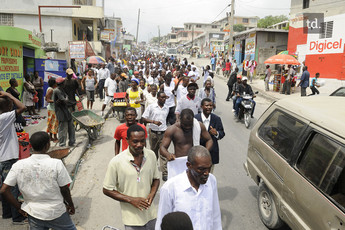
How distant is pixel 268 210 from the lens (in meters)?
4.20

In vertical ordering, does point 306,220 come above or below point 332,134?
below

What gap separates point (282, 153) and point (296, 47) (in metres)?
20.4

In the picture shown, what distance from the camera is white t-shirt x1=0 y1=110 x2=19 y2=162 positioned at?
12.7ft

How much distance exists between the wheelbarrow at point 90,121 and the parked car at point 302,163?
4882 mm

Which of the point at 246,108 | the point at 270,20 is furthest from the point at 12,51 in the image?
the point at 270,20

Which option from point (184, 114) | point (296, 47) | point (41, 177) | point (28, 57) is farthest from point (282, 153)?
point (296, 47)

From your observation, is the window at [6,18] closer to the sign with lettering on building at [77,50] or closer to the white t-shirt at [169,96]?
the sign with lettering on building at [77,50]

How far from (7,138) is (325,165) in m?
4.01

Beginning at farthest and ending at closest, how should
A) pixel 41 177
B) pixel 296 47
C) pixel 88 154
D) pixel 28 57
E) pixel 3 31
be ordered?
pixel 296 47 < pixel 28 57 < pixel 3 31 < pixel 88 154 < pixel 41 177

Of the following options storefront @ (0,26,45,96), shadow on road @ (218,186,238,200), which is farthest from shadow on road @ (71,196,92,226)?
storefront @ (0,26,45,96)

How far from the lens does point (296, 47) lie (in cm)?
2181

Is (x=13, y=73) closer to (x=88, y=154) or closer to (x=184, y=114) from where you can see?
(x=88, y=154)

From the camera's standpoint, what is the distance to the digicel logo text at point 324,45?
57.7ft

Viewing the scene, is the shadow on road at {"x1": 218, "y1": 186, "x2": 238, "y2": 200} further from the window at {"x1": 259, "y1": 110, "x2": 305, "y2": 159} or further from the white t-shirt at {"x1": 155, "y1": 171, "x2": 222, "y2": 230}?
the white t-shirt at {"x1": 155, "y1": 171, "x2": 222, "y2": 230}
